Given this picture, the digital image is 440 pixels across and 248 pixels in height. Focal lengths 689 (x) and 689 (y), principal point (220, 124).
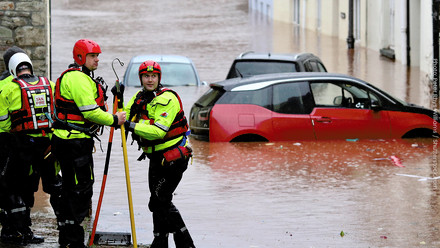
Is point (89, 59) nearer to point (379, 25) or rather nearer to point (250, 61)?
point (250, 61)

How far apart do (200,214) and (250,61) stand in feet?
22.4

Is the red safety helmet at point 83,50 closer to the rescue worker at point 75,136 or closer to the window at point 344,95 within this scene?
the rescue worker at point 75,136

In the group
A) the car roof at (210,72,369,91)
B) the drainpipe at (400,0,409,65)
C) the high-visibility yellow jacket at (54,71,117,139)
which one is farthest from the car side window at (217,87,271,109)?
the drainpipe at (400,0,409,65)

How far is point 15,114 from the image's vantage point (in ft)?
21.1

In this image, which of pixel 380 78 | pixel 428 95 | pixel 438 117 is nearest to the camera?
pixel 438 117

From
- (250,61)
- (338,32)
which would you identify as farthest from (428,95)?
(338,32)

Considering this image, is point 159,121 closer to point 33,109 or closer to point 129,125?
point 129,125

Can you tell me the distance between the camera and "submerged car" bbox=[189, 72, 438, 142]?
11.7m

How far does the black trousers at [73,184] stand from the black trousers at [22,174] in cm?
53

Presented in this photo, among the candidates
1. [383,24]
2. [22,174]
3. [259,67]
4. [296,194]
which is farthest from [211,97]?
[383,24]

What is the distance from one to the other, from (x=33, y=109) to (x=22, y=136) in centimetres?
28

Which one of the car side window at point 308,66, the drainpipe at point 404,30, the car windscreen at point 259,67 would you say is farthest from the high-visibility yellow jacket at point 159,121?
the drainpipe at point 404,30

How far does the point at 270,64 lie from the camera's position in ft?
45.8

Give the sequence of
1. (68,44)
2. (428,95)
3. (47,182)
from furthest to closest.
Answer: (68,44), (428,95), (47,182)
